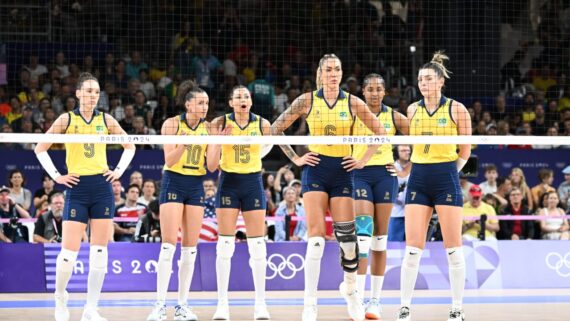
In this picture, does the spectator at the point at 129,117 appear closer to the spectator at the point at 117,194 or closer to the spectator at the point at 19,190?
the spectator at the point at 19,190

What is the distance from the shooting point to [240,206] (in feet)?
34.0

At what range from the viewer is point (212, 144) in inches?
398

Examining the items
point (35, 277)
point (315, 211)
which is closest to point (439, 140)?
point (315, 211)

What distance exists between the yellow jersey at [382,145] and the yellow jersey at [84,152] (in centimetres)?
262

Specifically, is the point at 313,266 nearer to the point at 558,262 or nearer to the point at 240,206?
the point at 240,206

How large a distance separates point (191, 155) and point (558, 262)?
6.52 metres

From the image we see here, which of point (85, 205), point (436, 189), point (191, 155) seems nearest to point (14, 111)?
point (191, 155)

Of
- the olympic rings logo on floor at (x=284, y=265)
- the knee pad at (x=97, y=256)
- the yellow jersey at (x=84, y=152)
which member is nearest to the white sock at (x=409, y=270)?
the knee pad at (x=97, y=256)

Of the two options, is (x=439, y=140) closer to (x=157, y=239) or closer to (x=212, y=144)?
(x=212, y=144)

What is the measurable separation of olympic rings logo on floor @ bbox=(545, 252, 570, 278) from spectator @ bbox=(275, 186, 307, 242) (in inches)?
136

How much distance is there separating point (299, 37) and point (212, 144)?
11077 mm

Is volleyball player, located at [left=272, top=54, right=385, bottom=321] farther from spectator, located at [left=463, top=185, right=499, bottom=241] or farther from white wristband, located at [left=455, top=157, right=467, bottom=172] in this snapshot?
spectator, located at [left=463, top=185, right=499, bottom=241]

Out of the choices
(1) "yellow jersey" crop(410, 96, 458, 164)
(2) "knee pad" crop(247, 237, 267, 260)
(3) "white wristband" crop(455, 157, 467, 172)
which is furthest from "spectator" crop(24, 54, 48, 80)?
(3) "white wristband" crop(455, 157, 467, 172)

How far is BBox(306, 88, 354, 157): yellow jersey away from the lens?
9836 mm
